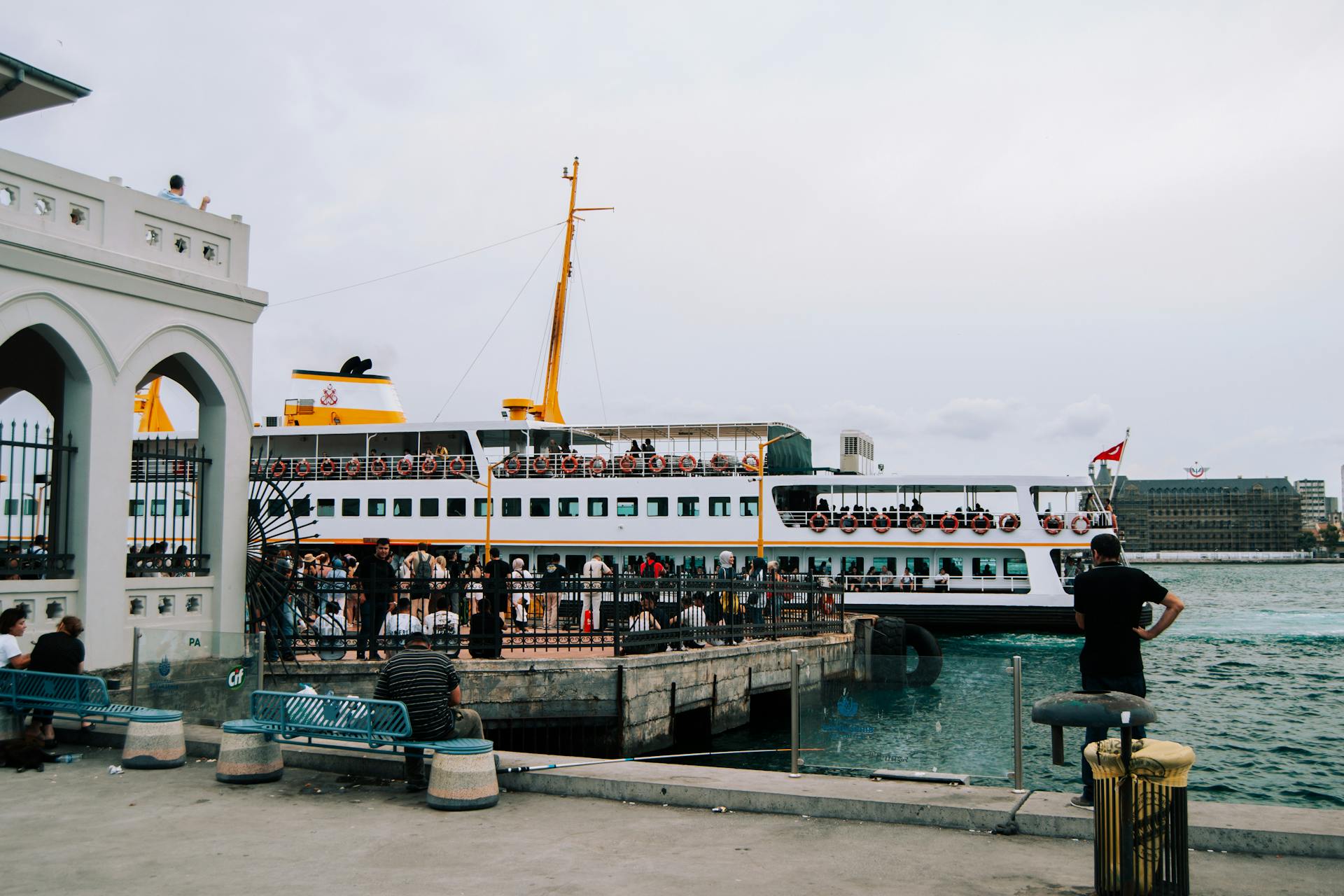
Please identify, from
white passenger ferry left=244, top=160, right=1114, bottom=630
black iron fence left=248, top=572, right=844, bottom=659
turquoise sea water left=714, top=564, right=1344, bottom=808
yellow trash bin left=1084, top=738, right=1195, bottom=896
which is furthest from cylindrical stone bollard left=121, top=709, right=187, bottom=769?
white passenger ferry left=244, top=160, right=1114, bottom=630

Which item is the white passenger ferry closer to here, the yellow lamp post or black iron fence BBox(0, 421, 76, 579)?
the yellow lamp post

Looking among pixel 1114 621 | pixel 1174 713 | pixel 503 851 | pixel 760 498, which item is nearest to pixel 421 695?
pixel 503 851

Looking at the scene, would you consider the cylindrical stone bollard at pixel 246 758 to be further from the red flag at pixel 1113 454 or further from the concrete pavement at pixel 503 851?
the red flag at pixel 1113 454

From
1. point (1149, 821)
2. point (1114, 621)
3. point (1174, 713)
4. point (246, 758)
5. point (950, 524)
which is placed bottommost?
point (1174, 713)

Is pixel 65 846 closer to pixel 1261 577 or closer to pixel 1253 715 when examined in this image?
pixel 1253 715

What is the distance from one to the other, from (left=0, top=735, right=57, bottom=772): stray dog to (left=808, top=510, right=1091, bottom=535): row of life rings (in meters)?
30.7

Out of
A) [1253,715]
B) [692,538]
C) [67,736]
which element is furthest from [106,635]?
[692,538]

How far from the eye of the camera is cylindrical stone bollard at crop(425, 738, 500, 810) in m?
7.78

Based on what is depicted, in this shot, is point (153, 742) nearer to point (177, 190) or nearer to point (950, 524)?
point (177, 190)

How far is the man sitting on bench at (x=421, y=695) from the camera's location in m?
8.26

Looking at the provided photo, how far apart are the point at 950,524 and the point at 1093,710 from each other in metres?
31.4

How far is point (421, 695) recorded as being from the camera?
326 inches

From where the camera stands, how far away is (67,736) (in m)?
10.2

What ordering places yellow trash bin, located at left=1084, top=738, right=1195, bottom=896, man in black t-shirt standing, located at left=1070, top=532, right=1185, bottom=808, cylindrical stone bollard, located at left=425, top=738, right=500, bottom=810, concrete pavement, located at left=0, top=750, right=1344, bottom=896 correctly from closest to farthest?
yellow trash bin, located at left=1084, top=738, right=1195, bottom=896, concrete pavement, located at left=0, top=750, right=1344, bottom=896, man in black t-shirt standing, located at left=1070, top=532, right=1185, bottom=808, cylindrical stone bollard, located at left=425, top=738, right=500, bottom=810
